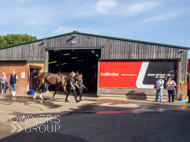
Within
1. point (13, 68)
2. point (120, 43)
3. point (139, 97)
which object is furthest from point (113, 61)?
point (13, 68)

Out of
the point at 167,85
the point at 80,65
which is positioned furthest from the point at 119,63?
the point at 80,65

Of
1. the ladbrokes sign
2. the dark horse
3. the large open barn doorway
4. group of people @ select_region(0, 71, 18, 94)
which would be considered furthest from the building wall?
the large open barn doorway

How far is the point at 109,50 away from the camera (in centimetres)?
1617

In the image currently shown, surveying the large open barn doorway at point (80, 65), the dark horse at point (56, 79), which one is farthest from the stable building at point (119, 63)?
the large open barn doorway at point (80, 65)

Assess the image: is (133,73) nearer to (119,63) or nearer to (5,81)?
(119,63)

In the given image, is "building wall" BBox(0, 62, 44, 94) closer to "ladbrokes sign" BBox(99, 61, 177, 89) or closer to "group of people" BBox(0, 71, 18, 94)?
"group of people" BBox(0, 71, 18, 94)

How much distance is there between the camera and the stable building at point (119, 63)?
14.8 meters

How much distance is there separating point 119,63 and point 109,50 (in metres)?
1.46

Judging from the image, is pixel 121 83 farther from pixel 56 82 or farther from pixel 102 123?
pixel 102 123

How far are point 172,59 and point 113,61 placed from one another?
183 inches

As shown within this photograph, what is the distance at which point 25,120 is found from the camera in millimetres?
6664

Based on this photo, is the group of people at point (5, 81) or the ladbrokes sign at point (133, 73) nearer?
the ladbrokes sign at point (133, 73)

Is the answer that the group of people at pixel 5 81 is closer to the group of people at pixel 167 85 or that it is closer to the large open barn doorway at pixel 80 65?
the large open barn doorway at pixel 80 65

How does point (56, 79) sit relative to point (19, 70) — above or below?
below
